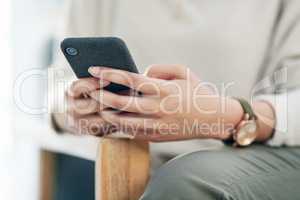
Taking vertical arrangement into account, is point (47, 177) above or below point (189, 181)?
below

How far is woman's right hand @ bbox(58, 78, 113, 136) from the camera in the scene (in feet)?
2.18

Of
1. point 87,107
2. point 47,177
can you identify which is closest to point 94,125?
point 87,107

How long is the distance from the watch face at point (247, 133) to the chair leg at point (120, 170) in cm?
14

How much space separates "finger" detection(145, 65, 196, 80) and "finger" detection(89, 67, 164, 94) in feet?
0.16

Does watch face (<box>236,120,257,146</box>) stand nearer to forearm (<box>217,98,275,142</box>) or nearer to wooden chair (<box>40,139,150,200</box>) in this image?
forearm (<box>217,98,275,142</box>)

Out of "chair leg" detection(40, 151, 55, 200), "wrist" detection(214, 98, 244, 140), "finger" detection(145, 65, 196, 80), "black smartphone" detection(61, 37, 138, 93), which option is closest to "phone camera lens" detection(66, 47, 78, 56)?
"black smartphone" detection(61, 37, 138, 93)

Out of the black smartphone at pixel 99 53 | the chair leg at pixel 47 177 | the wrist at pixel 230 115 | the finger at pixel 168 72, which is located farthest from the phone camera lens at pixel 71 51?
the chair leg at pixel 47 177

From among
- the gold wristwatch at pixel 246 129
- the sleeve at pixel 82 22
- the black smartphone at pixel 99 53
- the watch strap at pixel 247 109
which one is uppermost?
the sleeve at pixel 82 22

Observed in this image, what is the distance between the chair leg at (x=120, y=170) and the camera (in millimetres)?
637

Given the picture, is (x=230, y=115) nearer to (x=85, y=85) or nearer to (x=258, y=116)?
(x=258, y=116)

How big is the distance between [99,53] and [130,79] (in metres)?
0.05

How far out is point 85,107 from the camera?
703 mm

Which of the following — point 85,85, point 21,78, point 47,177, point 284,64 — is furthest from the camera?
point 21,78

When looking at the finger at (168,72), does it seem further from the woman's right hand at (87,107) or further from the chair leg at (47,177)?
the chair leg at (47,177)
